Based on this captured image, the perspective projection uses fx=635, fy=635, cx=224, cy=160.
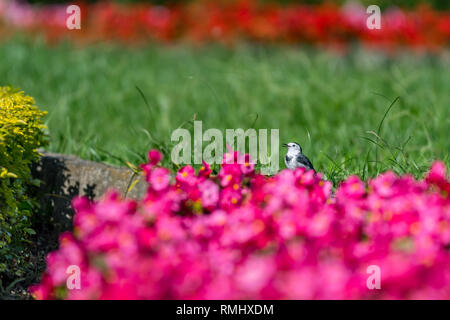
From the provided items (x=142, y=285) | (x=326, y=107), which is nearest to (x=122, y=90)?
(x=326, y=107)

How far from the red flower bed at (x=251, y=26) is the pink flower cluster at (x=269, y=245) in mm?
5911

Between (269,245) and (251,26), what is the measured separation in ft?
20.7

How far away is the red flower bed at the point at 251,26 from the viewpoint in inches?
311

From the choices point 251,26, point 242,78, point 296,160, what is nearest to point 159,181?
point 296,160

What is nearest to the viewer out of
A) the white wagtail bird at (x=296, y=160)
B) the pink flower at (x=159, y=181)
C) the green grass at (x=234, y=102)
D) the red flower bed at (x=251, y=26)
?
the pink flower at (x=159, y=181)

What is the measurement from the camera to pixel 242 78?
541 centimetres

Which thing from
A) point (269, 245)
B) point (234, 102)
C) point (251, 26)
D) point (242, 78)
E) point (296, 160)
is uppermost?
point (251, 26)

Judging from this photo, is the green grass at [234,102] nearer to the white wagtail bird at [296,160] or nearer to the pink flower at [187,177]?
the white wagtail bird at [296,160]

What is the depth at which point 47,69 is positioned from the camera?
591 cm

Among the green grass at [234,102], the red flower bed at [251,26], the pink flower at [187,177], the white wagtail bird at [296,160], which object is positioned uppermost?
the red flower bed at [251,26]

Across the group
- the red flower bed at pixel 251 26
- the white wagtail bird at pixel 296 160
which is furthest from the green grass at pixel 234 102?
the red flower bed at pixel 251 26

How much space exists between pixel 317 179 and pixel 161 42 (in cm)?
622

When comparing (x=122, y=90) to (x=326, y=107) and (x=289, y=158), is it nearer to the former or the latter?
(x=326, y=107)

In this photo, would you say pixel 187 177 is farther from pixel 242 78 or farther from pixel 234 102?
pixel 242 78
